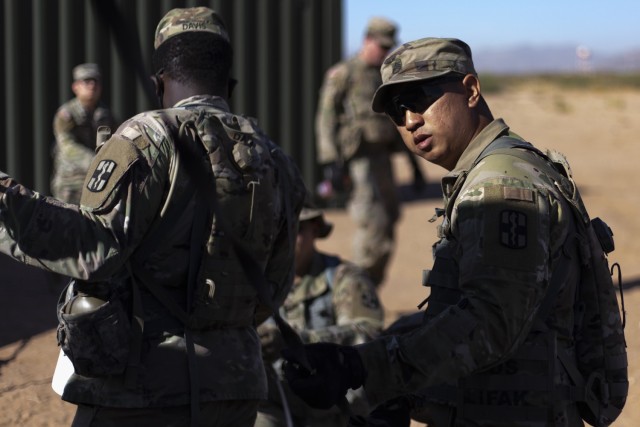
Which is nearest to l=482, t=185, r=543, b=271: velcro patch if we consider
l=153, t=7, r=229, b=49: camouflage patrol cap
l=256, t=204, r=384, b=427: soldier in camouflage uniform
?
l=153, t=7, r=229, b=49: camouflage patrol cap

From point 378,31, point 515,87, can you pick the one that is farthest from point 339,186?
point 515,87

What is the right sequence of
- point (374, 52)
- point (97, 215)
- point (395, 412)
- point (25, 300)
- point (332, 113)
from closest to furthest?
point (97, 215), point (395, 412), point (25, 300), point (374, 52), point (332, 113)

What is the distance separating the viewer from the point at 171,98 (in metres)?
3.10

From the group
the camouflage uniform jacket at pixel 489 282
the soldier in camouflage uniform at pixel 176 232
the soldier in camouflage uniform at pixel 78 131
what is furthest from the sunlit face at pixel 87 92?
the camouflage uniform jacket at pixel 489 282

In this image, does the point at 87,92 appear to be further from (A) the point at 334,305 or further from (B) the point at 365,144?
(A) the point at 334,305

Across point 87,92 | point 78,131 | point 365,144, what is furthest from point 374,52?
point 78,131

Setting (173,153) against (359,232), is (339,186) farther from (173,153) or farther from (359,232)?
(173,153)

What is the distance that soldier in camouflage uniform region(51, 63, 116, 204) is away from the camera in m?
8.12

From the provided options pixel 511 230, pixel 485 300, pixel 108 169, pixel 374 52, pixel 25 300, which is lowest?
pixel 25 300

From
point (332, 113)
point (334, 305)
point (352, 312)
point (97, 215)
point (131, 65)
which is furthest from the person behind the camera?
point (131, 65)

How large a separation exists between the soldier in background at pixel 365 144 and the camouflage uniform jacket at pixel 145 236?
17.3 feet

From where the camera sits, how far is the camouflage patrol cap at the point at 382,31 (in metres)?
8.36

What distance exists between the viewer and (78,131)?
8250 mm

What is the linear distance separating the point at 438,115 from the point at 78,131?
5.80 meters
